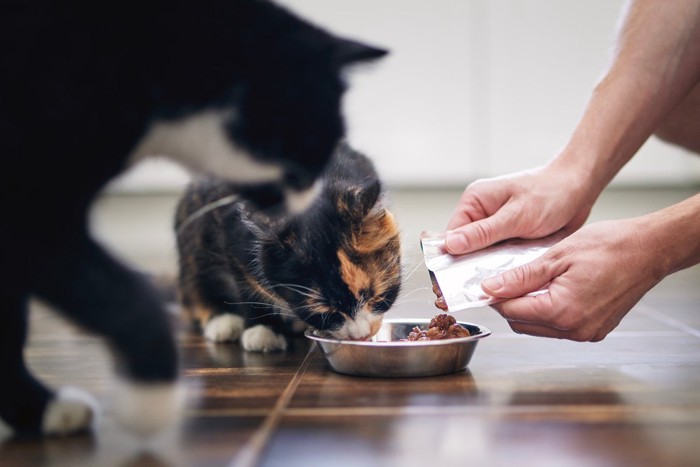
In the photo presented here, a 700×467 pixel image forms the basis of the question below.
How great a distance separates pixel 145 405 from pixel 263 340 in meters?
0.78

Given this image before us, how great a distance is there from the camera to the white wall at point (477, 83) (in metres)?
3.37

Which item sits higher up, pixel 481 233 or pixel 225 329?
pixel 481 233

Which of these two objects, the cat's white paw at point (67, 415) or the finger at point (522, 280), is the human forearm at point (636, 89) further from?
the cat's white paw at point (67, 415)

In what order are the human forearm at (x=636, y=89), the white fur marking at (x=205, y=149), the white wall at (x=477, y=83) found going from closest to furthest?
the white fur marking at (x=205, y=149)
the human forearm at (x=636, y=89)
the white wall at (x=477, y=83)

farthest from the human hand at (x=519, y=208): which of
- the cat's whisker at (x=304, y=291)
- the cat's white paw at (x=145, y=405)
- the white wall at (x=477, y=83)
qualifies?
the white wall at (x=477, y=83)

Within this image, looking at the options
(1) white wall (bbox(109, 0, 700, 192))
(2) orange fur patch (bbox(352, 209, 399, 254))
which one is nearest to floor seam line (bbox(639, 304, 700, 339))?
(2) orange fur patch (bbox(352, 209, 399, 254))

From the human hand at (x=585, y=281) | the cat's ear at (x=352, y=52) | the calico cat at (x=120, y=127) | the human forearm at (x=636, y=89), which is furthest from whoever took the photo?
the human forearm at (x=636, y=89)

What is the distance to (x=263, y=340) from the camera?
1607 millimetres

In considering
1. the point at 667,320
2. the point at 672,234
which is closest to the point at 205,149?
the point at 672,234

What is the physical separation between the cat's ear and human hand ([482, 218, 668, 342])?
17.6 inches

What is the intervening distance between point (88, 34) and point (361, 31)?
8.87ft

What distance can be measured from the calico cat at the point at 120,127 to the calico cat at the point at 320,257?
1.10 feet

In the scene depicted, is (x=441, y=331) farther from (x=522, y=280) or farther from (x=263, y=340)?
(x=263, y=340)

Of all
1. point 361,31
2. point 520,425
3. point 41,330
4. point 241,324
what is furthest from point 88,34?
point 361,31
